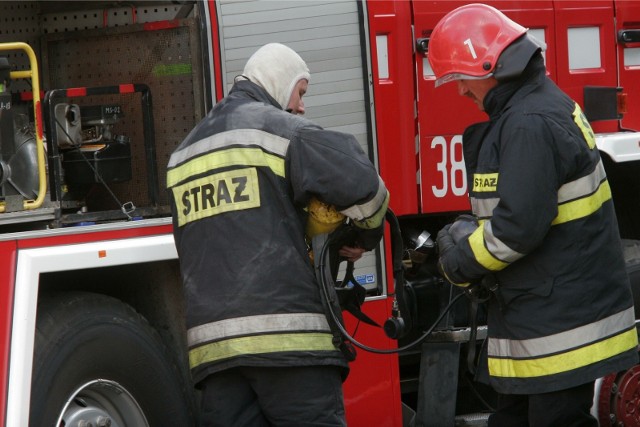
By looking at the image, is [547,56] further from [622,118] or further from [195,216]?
[195,216]

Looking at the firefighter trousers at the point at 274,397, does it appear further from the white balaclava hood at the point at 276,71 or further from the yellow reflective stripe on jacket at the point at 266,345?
the white balaclava hood at the point at 276,71

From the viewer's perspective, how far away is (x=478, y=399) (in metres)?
6.04

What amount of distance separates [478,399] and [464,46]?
2.36 m

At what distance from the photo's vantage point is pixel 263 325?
13.1ft

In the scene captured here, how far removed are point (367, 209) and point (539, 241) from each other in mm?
588

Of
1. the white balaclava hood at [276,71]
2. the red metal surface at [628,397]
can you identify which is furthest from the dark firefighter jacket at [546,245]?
the red metal surface at [628,397]

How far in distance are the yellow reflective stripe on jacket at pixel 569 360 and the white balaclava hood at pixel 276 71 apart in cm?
123

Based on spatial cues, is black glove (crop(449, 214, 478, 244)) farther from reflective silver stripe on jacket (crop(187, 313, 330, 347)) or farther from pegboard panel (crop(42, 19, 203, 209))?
pegboard panel (crop(42, 19, 203, 209))

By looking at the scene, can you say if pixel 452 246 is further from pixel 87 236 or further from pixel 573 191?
pixel 87 236

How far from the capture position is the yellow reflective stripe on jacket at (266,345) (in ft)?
13.0

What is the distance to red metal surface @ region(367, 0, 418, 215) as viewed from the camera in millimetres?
5426

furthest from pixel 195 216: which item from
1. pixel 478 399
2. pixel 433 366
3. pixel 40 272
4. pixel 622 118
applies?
pixel 622 118

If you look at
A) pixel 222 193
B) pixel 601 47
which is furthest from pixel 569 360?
pixel 601 47

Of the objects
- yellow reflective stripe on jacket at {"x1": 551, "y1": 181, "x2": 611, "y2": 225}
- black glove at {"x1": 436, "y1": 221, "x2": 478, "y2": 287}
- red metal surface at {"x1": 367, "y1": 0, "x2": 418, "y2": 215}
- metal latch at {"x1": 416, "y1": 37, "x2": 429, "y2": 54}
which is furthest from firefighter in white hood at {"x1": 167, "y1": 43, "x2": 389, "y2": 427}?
metal latch at {"x1": 416, "y1": 37, "x2": 429, "y2": 54}
